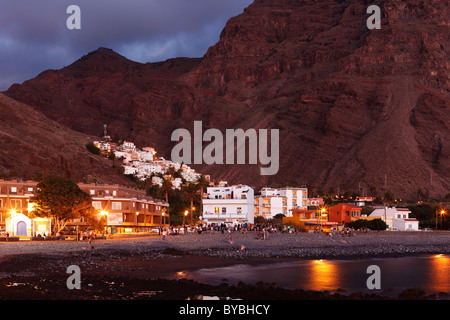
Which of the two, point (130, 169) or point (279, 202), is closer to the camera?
point (279, 202)

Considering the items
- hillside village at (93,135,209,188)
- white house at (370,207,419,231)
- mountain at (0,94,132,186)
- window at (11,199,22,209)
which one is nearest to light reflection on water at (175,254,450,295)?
window at (11,199,22,209)

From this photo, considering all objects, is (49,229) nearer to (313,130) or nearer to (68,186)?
(68,186)

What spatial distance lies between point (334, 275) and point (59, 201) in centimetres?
2850

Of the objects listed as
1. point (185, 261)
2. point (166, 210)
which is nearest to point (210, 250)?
point (185, 261)

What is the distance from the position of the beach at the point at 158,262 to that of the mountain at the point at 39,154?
57512 mm

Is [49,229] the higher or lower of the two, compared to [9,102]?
lower

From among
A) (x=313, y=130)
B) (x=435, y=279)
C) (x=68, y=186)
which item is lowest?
(x=435, y=279)

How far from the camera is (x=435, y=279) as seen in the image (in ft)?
105

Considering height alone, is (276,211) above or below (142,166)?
below

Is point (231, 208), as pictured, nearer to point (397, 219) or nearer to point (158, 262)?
point (397, 219)

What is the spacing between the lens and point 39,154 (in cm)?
11044

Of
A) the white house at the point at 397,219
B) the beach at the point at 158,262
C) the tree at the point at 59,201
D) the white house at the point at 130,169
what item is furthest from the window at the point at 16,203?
the white house at the point at 130,169

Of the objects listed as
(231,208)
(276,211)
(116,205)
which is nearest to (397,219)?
(276,211)

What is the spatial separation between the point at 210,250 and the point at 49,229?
20.8m
